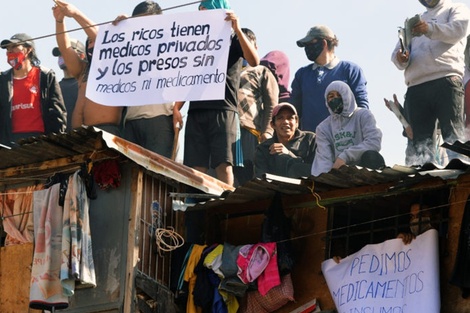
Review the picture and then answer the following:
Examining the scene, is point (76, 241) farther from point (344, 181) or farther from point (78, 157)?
point (344, 181)

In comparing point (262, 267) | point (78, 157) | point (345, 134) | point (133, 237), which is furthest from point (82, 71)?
point (262, 267)

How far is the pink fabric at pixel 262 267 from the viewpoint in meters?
15.7

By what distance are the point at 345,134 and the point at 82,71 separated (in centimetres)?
395

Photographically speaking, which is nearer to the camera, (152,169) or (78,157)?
(152,169)

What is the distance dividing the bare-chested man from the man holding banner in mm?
1319

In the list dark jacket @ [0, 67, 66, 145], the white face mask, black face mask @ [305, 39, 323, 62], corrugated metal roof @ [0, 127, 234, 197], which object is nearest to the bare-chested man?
dark jacket @ [0, 67, 66, 145]

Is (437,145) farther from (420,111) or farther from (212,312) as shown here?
(212,312)

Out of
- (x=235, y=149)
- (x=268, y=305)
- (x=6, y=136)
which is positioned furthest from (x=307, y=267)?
(x=6, y=136)

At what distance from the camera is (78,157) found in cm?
1684

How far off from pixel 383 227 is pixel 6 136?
5484mm

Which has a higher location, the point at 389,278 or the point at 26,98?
the point at 26,98

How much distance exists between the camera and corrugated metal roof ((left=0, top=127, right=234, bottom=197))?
16297 millimetres

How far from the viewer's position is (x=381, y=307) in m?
14.8

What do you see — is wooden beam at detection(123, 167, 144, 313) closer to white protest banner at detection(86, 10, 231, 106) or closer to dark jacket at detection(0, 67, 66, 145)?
white protest banner at detection(86, 10, 231, 106)
